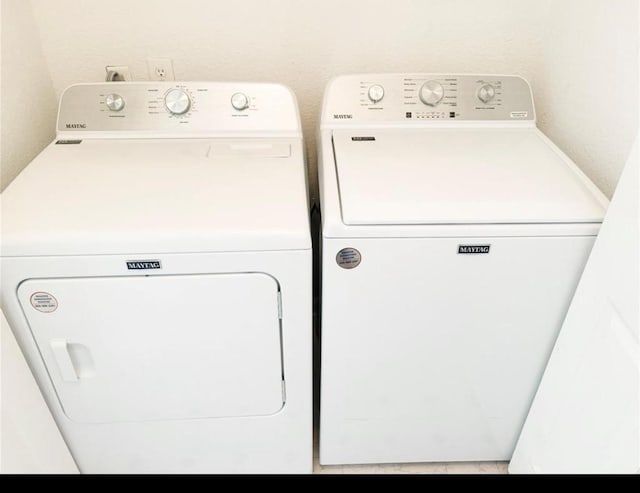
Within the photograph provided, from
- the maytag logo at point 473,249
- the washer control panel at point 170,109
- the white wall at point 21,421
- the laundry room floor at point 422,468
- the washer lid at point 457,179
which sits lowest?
the laundry room floor at point 422,468

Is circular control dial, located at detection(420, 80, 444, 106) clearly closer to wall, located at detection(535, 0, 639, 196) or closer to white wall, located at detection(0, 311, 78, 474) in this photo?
wall, located at detection(535, 0, 639, 196)

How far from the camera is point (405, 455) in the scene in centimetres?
158

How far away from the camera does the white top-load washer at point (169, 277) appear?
1.06 metres

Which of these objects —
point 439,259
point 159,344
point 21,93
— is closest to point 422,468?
point 439,259

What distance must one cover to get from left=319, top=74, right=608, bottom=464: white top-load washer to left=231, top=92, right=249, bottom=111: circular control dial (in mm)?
254

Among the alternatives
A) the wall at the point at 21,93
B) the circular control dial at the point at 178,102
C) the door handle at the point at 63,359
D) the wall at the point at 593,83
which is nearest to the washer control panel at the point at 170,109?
the circular control dial at the point at 178,102

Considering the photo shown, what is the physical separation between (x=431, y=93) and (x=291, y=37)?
506mm

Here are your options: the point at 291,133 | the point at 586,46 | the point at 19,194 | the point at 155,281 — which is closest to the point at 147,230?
the point at 155,281

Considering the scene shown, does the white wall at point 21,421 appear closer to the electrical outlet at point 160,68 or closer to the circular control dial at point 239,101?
the circular control dial at point 239,101

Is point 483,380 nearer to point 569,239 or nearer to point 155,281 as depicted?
point 569,239

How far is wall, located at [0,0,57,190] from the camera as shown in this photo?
139 cm

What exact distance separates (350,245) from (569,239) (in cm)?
49

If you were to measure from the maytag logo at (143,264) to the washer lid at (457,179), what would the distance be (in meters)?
0.42

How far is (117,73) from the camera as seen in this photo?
1.64 meters
